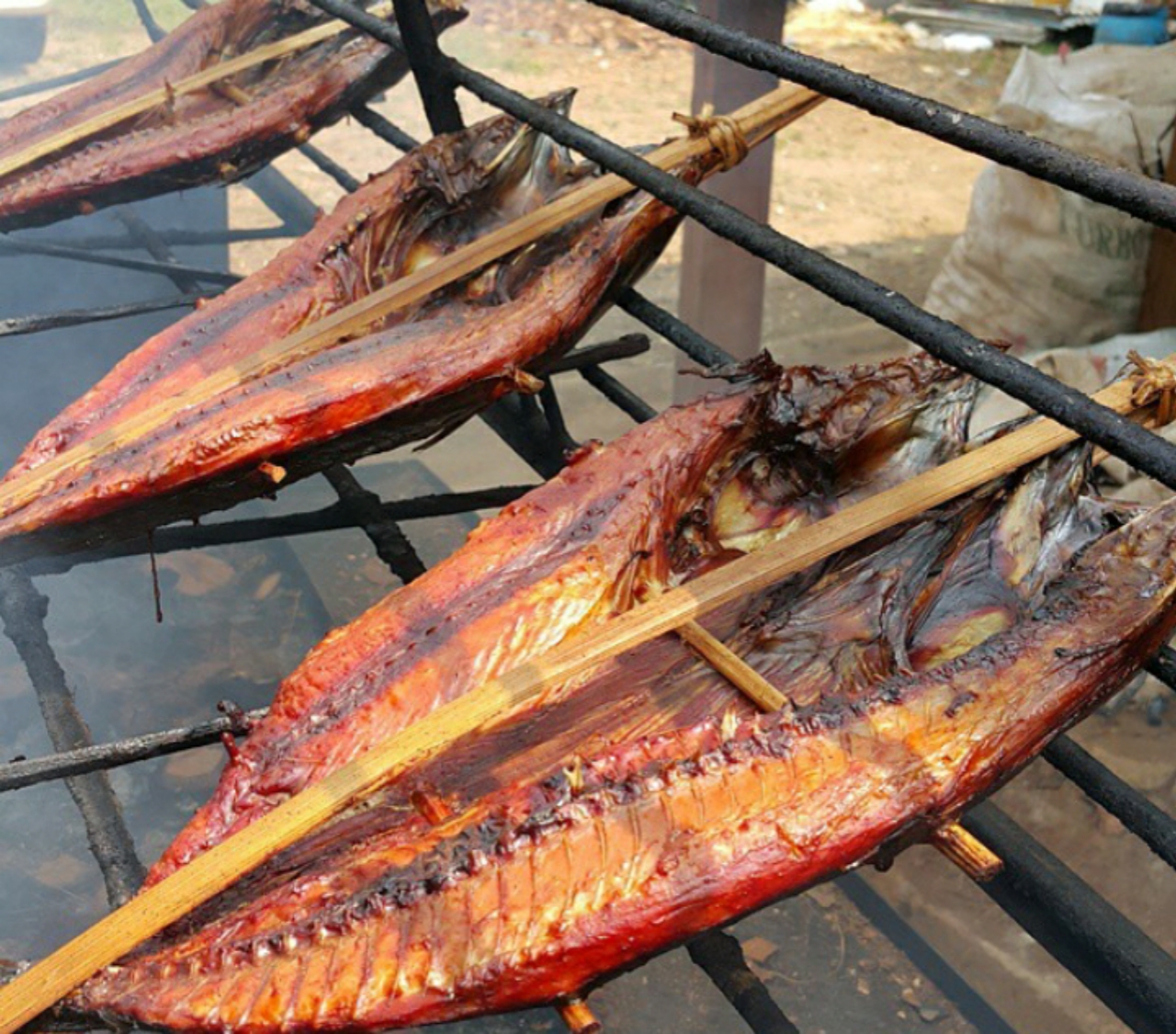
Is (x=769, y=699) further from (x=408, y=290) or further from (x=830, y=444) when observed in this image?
(x=408, y=290)

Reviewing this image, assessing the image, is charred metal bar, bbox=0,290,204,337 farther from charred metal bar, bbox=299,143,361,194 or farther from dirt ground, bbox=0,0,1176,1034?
dirt ground, bbox=0,0,1176,1034

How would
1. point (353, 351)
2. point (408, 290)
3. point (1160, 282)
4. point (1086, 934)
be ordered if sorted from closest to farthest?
point (1086, 934) < point (353, 351) < point (408, 290) < point (1160, 282)

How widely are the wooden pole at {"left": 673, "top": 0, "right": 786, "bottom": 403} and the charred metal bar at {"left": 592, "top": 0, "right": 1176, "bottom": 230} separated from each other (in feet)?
8.10

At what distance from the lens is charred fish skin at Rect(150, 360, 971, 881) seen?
1.99 m

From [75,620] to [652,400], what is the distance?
3.06 meters

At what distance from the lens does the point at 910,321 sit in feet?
6.73

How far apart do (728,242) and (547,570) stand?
272 cm

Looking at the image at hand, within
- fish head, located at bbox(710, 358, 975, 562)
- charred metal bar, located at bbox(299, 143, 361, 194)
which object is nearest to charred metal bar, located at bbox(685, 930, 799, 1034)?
fish head, located at bbox(710, 358, 975, 562)

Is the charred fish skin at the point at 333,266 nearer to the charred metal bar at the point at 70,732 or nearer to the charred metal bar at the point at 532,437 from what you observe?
the charred metal bar at the point at 70,732

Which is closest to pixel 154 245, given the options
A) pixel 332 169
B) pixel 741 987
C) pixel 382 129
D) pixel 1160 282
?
pixel 332 169

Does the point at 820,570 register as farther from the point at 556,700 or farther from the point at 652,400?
the point at 652,400

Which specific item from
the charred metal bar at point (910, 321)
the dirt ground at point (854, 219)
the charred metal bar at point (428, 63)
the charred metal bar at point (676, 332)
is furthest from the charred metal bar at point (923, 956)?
the charred metal bar at point (428, 63)

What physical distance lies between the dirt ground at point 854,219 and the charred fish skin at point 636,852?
1.79m

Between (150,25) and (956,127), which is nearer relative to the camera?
(956,127)
